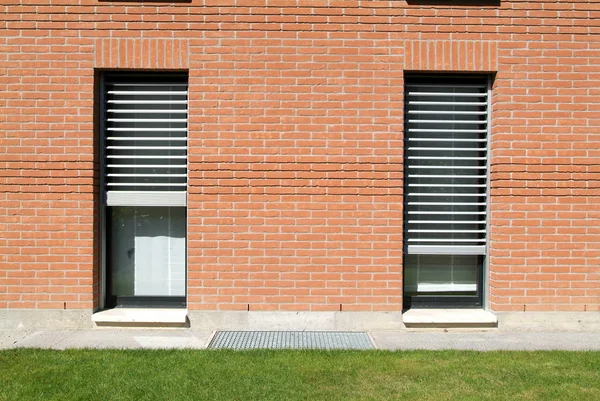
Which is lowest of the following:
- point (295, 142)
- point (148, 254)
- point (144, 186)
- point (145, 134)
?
point (148, 254)

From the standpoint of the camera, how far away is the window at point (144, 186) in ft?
22.2

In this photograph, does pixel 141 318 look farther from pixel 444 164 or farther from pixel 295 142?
pixel 444 164

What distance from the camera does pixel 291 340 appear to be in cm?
609

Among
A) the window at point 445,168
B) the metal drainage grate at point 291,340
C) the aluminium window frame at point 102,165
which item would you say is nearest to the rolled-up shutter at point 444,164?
the window at point 445,168

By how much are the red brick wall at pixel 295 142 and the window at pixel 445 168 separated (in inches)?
12.3

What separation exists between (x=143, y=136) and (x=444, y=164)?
3.95m

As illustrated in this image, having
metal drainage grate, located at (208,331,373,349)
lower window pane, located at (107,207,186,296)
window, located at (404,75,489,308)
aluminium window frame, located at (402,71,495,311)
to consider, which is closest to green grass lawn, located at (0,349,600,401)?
metal drainage grate, located at (208,331,373,349)

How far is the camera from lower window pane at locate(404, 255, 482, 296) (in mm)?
6973

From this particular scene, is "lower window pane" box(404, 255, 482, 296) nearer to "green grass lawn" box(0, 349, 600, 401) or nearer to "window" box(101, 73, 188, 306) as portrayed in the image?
"green grass lawn" box(0, 349, 600, 401)

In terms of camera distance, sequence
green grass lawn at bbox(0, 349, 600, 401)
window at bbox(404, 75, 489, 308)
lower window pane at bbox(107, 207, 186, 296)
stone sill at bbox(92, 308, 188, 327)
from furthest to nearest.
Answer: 1. lower window pane at bbox(107, 207, 186, 296)
2. window at bbox(404, 75, 489, 308)
3. stone sill at bbox(92, 308, 188, 327)
4. green grass lawn at bbox(0, 349, 600, 401)

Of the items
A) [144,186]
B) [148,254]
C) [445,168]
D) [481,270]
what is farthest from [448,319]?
[144,186]

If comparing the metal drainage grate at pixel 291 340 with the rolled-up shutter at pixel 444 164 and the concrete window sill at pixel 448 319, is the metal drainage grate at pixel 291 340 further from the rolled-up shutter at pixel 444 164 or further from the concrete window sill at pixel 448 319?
the rolled-up shutter at pixel 444 164

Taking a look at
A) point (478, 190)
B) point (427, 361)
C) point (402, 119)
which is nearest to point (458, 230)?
point (478, 190)

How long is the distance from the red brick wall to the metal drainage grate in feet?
1.11
